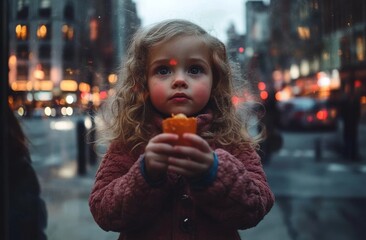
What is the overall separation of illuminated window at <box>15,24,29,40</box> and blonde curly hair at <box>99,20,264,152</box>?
96cm

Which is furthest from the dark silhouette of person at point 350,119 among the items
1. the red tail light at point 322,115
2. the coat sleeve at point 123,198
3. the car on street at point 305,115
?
the coat sleeve at point 123,198

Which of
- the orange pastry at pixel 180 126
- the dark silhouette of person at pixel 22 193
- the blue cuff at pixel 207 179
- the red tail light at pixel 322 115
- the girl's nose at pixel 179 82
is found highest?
the girl's nose at pixel 179 82

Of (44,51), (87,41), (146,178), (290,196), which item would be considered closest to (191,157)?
(146,178)

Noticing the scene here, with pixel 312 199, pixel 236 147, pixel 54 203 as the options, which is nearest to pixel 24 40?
pixel 236 147

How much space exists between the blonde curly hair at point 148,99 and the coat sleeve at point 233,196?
0.17m

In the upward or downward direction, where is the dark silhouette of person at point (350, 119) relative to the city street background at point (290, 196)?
upward

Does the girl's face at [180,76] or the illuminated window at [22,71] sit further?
the illuminated window at [22,71]

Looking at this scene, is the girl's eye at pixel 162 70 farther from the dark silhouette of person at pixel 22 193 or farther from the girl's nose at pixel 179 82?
the dark silhouette of person at pixel 22 193

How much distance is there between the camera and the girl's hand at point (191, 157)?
106 centimetres

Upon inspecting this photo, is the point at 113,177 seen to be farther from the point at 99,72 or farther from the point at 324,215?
the point at 324,215

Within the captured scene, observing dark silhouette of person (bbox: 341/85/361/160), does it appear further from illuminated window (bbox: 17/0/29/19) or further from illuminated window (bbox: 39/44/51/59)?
illuminated window (bbox: 17/0/29/19)

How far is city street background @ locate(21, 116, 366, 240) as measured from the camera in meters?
4.61

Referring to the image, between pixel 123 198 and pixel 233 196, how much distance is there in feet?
0.86

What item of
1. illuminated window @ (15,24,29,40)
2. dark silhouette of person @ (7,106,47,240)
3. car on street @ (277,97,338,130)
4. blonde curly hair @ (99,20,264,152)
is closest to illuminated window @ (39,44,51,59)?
illuminated window @ (15,24,29,40)
